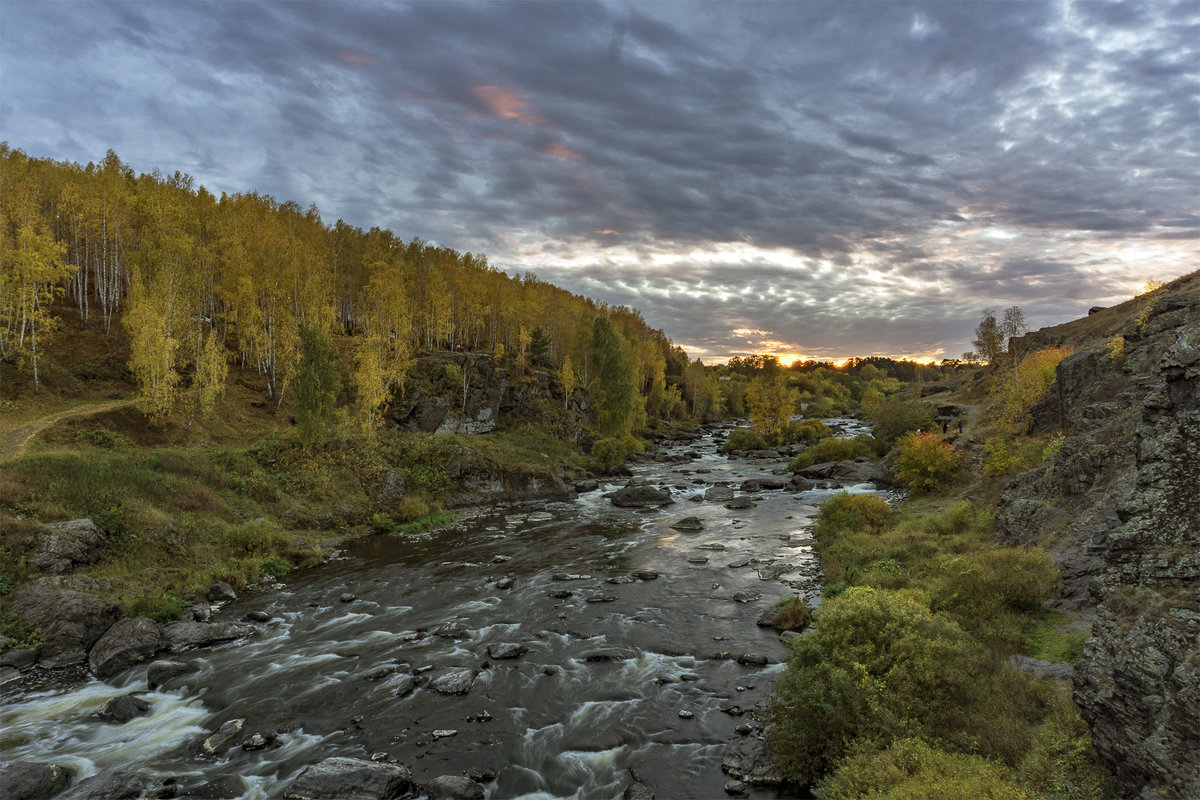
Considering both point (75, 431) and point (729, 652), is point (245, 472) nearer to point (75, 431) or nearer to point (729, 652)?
point (75, 431)

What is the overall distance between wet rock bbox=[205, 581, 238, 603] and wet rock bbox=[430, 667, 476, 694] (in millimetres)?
14007

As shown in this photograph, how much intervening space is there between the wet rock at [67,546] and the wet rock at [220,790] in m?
16.1

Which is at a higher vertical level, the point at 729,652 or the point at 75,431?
the point at 75,431

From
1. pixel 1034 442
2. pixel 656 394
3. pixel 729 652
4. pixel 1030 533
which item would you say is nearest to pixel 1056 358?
pixel 1034 442

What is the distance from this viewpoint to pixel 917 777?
9367mm

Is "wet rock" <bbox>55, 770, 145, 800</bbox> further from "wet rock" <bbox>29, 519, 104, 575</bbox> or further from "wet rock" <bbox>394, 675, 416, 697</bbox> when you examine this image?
"wet rock" <bbox>29, 519, 104, 575</bbox>

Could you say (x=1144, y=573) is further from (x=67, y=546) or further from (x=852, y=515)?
(x=67, y=546)

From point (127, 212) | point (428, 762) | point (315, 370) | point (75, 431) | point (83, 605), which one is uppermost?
point (127, 212)

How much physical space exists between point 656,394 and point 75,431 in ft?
330

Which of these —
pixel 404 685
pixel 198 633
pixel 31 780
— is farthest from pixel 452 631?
pixel 31 780

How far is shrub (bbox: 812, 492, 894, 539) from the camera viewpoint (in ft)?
103

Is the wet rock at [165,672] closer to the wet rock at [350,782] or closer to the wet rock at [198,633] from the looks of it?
the wet rock at [198,633]

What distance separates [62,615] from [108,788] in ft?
38.7

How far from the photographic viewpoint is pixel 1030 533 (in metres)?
21.2
